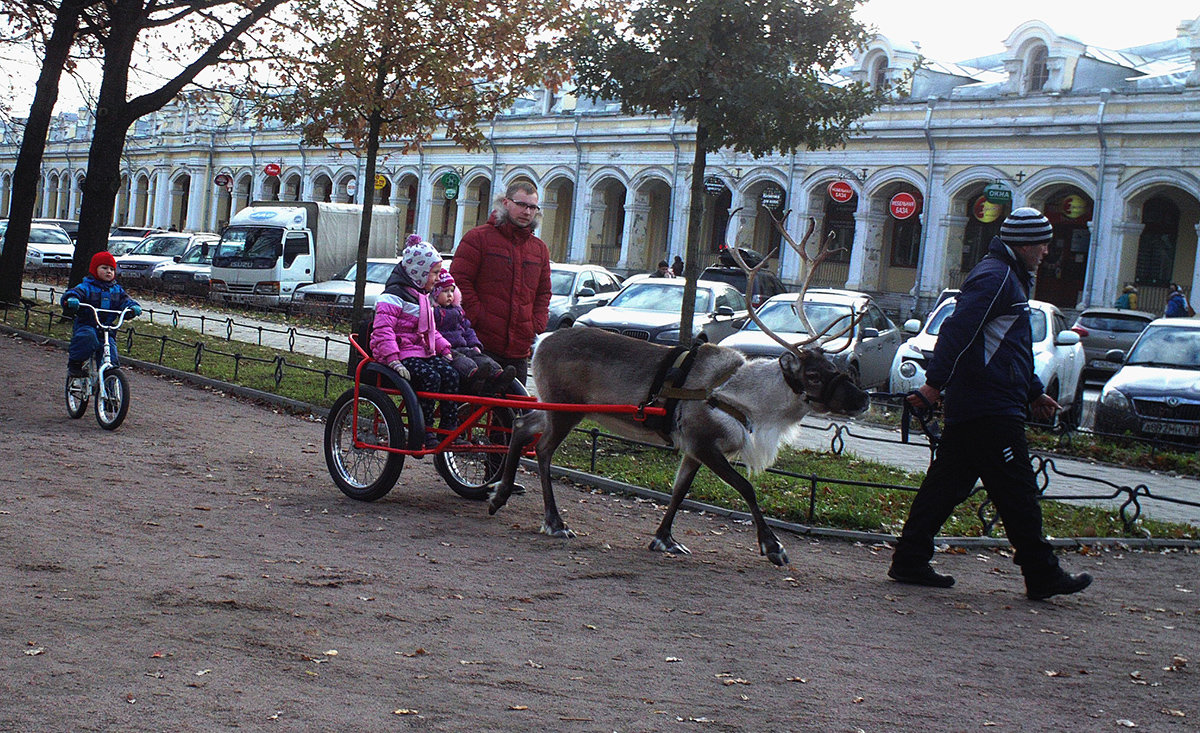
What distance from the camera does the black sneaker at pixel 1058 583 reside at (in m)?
6.73

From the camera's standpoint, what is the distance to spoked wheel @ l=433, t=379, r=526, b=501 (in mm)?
8578

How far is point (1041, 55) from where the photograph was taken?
36.8 metres

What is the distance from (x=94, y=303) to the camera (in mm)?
10781

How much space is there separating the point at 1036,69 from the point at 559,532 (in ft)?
112

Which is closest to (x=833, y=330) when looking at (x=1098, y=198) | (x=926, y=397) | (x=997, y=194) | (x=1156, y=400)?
(x=1156, y=400)

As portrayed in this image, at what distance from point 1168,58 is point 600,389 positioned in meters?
38.0

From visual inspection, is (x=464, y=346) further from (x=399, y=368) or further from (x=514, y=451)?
(x=514, y=451)

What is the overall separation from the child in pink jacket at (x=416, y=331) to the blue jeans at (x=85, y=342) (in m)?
3.77

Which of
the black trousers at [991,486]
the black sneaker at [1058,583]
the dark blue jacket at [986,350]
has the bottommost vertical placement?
A: the black sneaker at [1058,583]

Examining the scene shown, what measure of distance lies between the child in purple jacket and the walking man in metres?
2.94

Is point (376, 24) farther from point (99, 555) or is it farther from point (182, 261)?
point (182, 261)

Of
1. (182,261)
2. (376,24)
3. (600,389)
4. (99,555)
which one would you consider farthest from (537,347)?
(182,261)

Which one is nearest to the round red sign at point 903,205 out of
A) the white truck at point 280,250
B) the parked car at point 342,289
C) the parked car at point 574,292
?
the parked car at point 574,292

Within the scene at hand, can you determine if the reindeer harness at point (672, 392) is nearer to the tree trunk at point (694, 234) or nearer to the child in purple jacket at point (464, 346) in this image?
the child in purple jacket at point (464, 346)
